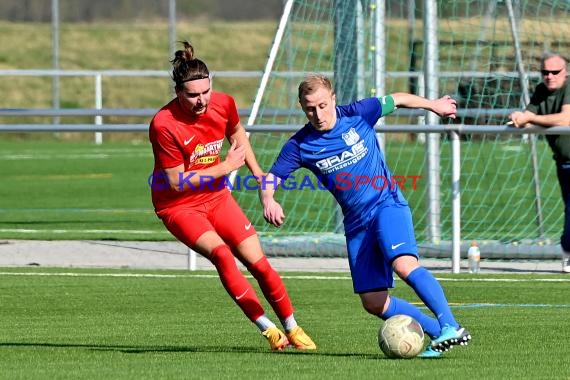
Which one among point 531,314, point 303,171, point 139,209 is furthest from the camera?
point 139,209

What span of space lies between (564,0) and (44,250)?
6125 mm

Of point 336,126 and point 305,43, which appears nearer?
point 336,126

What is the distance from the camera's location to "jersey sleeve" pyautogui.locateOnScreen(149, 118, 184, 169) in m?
8.79

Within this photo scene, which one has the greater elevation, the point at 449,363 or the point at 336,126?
the point at 336,126

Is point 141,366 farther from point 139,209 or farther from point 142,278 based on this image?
point 139,209

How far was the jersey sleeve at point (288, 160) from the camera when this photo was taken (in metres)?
8.46

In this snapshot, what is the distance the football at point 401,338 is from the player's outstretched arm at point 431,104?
1172 mm

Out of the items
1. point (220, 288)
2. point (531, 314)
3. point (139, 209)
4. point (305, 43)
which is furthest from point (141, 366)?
point (139, 209)

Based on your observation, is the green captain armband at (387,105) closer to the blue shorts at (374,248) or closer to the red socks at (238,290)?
the blue shorts at (374,248)

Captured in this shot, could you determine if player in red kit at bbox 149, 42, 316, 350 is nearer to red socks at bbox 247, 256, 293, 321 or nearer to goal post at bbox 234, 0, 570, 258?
red socks at bbox 247, 256, 293, 321

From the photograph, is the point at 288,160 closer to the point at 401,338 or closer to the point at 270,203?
the point at 270,203

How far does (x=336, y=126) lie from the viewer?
27.7 feet

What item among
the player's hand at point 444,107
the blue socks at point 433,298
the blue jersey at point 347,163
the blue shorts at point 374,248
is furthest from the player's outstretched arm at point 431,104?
the blue socks at point 433,298

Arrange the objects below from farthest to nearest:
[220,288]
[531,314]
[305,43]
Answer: [305,43]
[220,288]
[531,314]
